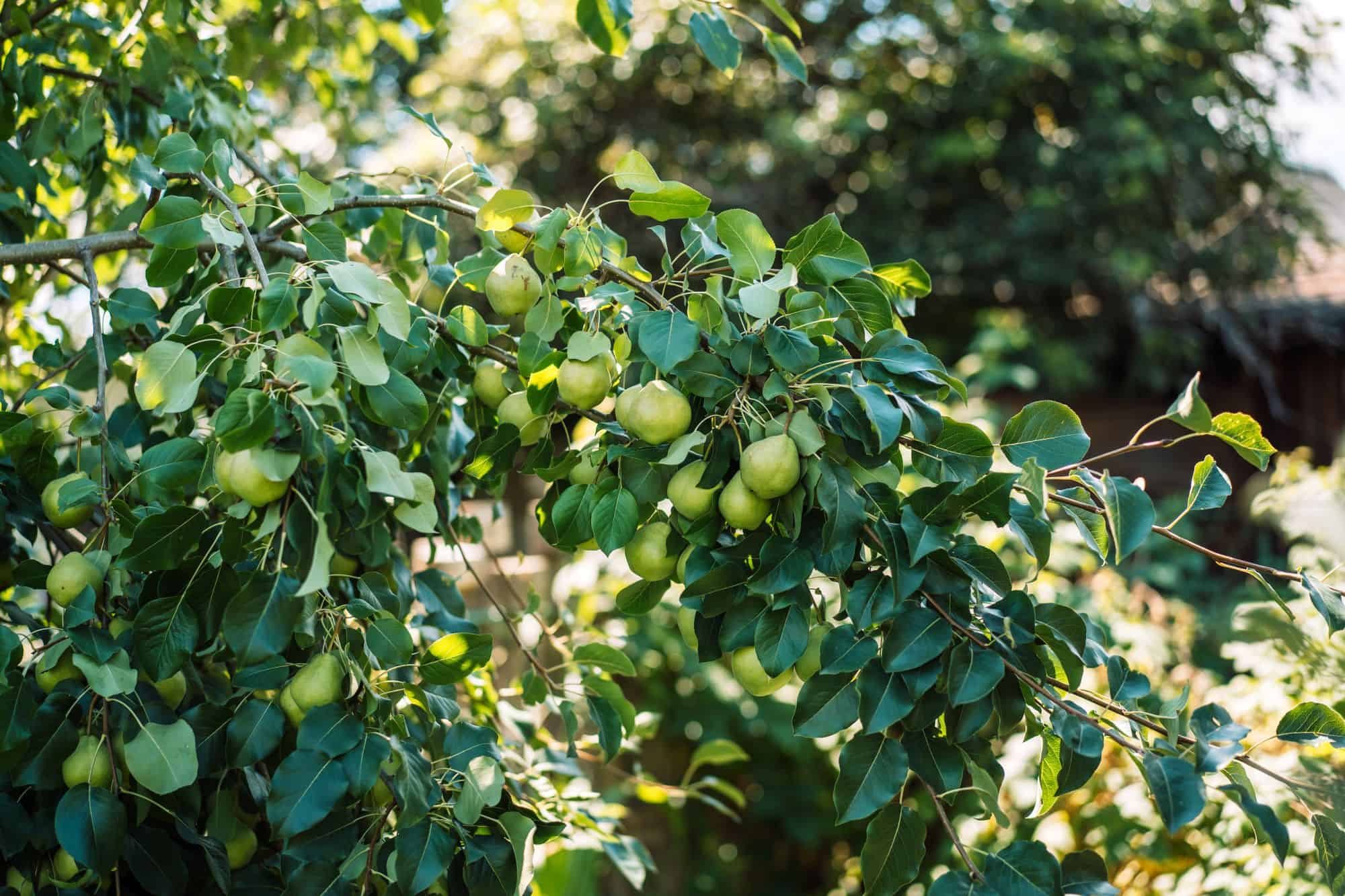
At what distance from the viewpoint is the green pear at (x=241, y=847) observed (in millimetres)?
942

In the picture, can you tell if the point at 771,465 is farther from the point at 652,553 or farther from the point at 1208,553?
the point at 1208,553

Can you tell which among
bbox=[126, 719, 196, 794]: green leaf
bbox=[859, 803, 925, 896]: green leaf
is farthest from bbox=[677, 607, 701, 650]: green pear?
bbox=[126, 719, 196, 794]: green leaf

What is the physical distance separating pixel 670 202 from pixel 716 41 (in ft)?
1.74

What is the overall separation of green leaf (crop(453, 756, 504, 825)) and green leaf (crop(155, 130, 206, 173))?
566 millimetres

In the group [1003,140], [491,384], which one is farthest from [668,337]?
[1003,140]

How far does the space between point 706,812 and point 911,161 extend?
3567 mm

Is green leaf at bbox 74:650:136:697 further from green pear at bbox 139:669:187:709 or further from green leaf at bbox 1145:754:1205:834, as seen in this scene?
green leaf at bbox 1145:754:1205:834

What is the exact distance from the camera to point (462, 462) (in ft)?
3.86

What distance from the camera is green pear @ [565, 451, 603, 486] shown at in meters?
0.88

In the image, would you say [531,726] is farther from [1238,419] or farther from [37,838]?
[1238,419]

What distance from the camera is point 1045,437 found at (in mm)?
839

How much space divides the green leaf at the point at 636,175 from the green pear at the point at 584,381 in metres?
0.15

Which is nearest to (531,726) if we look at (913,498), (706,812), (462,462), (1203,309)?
(462,462)

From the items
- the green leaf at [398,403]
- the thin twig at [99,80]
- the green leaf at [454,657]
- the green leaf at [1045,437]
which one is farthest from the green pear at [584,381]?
the thin twig at [99,80]
